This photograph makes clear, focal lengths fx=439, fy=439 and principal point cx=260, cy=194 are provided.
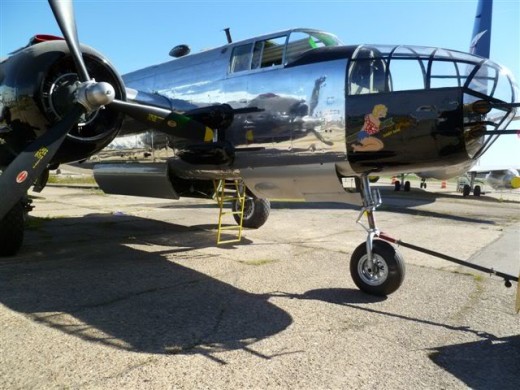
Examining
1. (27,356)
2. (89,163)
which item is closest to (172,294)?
(27,356)

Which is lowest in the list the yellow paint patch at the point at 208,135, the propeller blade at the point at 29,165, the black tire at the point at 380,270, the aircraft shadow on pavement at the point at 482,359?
the aircraft shadow on pavement at the point at 482,359

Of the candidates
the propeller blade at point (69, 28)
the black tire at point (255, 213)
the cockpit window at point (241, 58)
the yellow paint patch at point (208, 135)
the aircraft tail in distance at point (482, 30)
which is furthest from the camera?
the aircraft tail in distance at point (482, 30)

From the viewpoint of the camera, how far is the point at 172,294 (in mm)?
5422

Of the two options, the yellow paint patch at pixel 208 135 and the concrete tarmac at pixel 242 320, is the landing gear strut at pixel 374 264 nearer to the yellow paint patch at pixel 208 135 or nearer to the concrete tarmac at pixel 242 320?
the concrete tarmac at pixel 242 320

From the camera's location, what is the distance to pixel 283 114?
6.17 metres

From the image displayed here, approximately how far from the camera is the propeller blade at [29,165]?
16.3ft

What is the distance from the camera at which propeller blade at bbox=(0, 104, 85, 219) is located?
4969 millimetres

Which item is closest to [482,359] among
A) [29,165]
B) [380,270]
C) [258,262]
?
[380,270]

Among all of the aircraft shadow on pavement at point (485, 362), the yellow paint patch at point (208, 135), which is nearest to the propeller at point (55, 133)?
the yellow paint patch at point (208, 135)

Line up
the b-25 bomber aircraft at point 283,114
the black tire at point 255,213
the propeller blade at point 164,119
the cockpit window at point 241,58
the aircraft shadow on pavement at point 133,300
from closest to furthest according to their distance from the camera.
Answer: the aircraft shadow on pavement at point 133,300 → the b-25 bomber aircraft at point 283,114 → the propeller blade at point 164,119 → the cockpit window at point 241,58 → the black tire at point 255,213

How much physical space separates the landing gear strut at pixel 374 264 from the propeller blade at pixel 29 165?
395cm

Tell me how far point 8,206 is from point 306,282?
3.85 metres

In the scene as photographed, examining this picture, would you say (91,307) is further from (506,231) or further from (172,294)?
(506,231)

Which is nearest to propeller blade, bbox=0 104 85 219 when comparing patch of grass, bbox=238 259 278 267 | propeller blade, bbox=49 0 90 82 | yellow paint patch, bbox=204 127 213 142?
propeller blade, bbox=49 0 90 82
